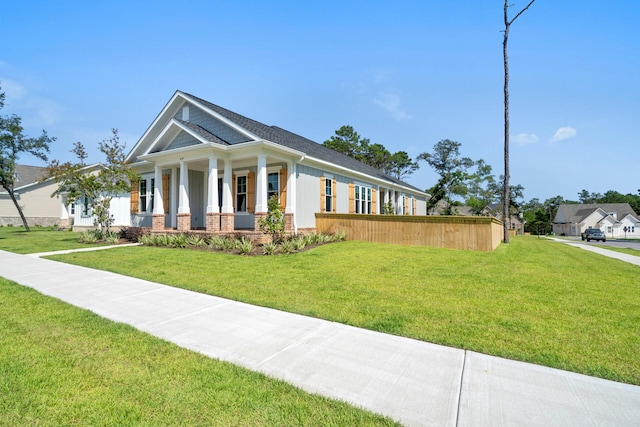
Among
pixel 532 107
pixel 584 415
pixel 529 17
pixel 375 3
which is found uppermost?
pixel 529 17

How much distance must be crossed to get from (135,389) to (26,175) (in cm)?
4663

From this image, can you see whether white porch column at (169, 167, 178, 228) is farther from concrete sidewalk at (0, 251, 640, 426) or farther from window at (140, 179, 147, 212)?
concrete sidewalk at (0, 251, 640, 426)

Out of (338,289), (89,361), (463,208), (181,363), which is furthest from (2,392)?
(463,208)

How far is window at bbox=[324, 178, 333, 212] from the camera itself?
15.4 meters

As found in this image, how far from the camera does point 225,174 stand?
13.0 m

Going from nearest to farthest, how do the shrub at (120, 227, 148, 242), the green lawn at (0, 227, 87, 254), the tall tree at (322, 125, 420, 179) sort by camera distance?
1. the green lawn at (0, 227, 87, 254)
2. the shrub at (120, 227, 148, 242)
3. the tall tree at (322, 125, 420, 179)

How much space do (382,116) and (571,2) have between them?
57.7ft

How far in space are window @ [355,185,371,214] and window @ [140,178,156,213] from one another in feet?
38.2

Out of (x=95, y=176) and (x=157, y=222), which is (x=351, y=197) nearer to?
(x=157, y=222)

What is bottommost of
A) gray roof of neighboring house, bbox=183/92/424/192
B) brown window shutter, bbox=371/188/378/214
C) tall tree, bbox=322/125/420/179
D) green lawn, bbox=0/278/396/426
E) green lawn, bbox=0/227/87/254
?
green lawn, bbox=0/278/396/426

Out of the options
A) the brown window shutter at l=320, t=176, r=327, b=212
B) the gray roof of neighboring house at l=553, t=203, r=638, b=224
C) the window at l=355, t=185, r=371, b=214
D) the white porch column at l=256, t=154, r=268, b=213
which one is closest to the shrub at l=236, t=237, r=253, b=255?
the white porch column at l=256, t=154, r=268, b=213

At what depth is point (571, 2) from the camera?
926 cm

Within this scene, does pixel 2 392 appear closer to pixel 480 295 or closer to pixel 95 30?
pixel 480 295

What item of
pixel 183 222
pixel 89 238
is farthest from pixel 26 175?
pixel 183 222
